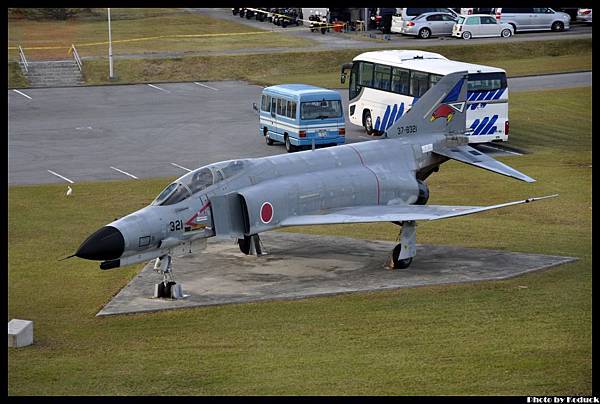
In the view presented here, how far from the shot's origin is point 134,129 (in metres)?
53.3

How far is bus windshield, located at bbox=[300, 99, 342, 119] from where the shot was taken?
47.2m

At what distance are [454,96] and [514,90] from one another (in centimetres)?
3093

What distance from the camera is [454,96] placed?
107ft

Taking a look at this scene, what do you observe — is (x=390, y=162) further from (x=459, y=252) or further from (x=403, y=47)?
(x=403, y=47)

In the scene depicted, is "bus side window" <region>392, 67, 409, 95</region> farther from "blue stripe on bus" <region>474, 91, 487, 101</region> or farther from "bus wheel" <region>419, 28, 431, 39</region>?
"bus wheel" <region>419, 28, 431, 39</region>

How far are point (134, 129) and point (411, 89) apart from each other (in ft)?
44.5

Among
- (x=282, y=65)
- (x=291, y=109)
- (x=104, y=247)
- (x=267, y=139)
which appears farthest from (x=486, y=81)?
(x=104, y=247)

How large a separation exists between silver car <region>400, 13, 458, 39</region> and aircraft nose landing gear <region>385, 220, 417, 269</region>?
5176cm

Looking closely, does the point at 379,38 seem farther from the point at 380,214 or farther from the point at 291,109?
the point at 380,214

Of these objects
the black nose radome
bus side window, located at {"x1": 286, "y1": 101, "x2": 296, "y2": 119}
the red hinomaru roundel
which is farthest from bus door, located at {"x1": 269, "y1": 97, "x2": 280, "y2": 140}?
the black nose radome

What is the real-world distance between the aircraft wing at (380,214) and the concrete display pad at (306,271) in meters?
1.49

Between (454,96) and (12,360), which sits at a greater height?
(454,96)
